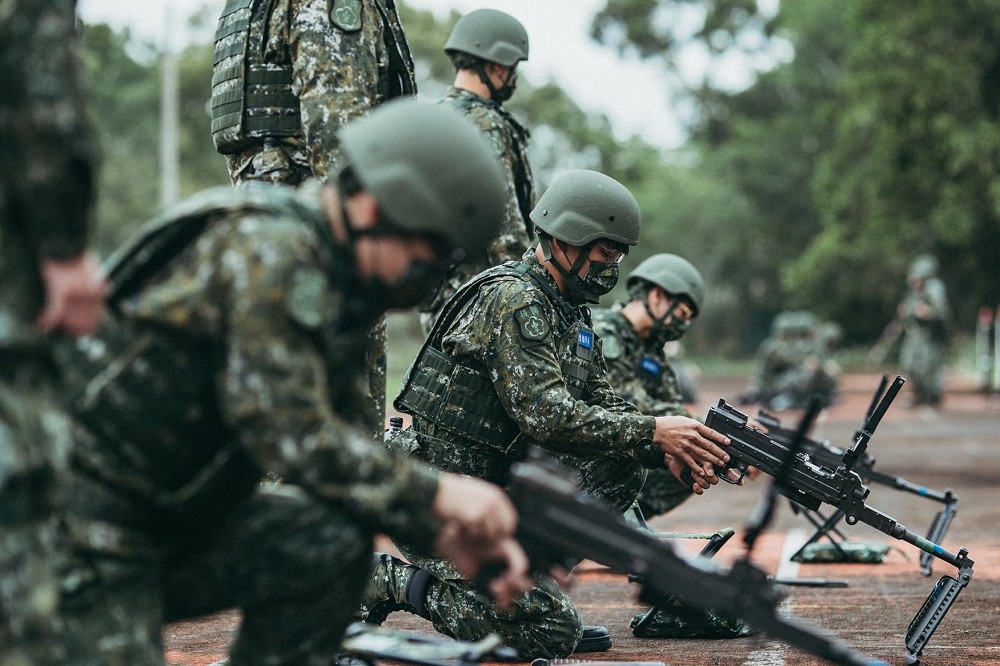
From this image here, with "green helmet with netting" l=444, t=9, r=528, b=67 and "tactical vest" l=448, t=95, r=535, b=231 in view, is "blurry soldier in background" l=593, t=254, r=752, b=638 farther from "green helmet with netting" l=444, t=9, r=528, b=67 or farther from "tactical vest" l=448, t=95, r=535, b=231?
"green helmet with netting" l=444, t=9, r=528, b=67

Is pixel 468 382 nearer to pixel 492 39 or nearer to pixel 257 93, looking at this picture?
pixel 257 93

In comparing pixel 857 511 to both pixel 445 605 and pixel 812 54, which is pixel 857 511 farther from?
pixel 812 54

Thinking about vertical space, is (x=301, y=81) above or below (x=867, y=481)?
above

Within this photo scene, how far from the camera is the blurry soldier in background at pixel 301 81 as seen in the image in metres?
5.15

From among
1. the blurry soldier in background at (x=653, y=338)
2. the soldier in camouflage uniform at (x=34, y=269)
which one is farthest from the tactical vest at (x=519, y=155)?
the soldier in camouflage uniform at (x=34, y=269)

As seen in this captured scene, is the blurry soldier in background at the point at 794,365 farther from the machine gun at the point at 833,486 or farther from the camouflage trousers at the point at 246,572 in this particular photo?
the camouflage trousers at the point at 246,572

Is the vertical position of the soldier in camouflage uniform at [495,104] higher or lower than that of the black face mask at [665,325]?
higher

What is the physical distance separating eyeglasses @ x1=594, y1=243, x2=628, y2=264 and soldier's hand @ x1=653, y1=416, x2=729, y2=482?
0.74 metres

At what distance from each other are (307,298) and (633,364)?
471 cm

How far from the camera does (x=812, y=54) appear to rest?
50281 mm

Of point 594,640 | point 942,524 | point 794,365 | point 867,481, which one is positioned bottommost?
point 594,640

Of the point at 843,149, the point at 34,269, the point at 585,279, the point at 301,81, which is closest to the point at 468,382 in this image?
the point at 585,279

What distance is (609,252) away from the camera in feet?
18.4

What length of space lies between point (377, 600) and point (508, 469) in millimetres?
759
